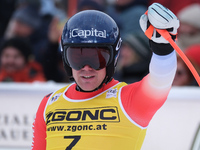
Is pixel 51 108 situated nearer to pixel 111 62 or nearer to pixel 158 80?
pixel 111 62

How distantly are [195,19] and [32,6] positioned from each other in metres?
2.64

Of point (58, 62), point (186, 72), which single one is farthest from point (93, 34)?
point (58, 62)

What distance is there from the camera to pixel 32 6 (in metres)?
7.40

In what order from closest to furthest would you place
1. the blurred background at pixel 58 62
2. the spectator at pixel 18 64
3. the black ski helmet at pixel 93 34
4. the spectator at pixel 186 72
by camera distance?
the black ski helmet at pixel 93 34
the blurred background at pixel 58 62
the spectator at pixel 186 72
the spectator at pixel 18 64

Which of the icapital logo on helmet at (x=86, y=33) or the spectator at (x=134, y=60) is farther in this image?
the spectator at (x=134, y=60)

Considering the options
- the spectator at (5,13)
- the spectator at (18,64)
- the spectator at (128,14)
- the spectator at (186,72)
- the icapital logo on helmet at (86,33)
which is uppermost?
the spectator at (5,13)

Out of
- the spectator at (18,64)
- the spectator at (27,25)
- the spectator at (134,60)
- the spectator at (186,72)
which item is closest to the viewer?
the spectator at (186,72)

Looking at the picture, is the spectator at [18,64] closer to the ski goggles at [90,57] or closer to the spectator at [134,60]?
the spectator at [134,60]

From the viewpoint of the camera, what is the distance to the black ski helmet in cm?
305

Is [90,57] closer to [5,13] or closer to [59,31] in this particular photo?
[59,31]

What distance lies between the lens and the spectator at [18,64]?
621 centimetres

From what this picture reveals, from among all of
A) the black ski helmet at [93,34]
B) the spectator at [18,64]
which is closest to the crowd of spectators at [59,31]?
the spectator at [18,64]

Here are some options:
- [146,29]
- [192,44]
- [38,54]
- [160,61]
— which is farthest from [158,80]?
[38,54]

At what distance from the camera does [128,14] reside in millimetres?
6508
